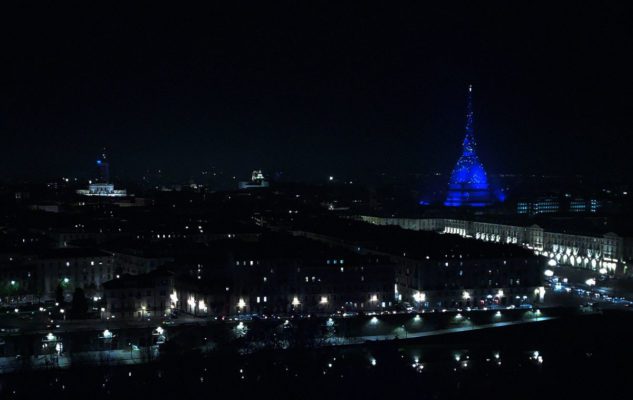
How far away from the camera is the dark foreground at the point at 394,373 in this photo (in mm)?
14594

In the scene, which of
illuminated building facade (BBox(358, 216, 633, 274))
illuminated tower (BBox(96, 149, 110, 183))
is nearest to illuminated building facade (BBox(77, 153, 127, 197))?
illuminated tower (BBox(96, 149, 110, 183))

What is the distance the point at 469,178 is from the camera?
46688 millimetres

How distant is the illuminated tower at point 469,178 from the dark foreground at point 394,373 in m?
27.1

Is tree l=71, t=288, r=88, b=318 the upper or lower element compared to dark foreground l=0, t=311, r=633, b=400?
upper

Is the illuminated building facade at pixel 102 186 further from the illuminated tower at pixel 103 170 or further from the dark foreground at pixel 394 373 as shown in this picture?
the dark foreground at pixel 394 373

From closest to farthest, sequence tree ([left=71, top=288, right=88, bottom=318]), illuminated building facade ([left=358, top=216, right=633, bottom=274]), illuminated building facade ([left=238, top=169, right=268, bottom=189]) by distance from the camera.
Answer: tree ([left=71, top=288, right=88, bottom=318]) < illuminated building facade ([left=358, top=216, right=633, bottom=274]) < illuminated building facade ([left=238, top=169, right=268, bottom=189])

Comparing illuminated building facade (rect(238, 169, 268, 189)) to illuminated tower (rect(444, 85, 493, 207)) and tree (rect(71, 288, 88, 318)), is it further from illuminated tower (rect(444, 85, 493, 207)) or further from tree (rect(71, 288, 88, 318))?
tree (rect(71, 288, 88, 318))

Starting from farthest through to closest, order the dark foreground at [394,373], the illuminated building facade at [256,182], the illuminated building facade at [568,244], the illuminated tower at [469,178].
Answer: the illuminated building facade at [256,182] < the illuminated tower at [469,178] < the illuminated building facade at [568,244] < the dark foreground at [394,373]

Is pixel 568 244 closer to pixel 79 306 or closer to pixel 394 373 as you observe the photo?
pixel 394 373

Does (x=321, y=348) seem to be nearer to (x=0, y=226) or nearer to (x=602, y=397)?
(x=602, y=397)

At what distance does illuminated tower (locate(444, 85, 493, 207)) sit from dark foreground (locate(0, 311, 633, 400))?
27.1m

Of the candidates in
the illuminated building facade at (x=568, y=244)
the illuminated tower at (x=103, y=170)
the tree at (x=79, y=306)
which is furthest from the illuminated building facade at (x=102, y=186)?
the tree at (x=79, y=306)

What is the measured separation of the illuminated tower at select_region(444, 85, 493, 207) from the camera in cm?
4519

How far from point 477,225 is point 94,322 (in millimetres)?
19400
